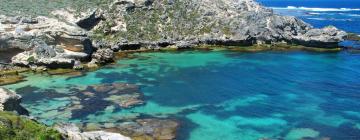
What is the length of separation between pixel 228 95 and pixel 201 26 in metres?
44.5

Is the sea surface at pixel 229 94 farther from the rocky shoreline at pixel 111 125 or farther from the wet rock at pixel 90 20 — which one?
the wet rock at pixel 90 20

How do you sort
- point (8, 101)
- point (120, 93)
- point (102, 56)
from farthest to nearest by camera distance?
point (102, 56) < point (120, 93) < point (8, 101)

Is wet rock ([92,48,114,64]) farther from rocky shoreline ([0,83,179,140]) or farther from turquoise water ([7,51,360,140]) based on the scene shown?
rocky shoreline ([0,83,179,140])

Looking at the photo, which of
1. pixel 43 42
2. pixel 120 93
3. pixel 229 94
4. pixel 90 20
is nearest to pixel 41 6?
pixel 90 20

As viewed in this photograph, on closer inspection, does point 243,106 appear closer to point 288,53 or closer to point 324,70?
point 324,70

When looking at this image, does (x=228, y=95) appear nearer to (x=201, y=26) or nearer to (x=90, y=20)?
(x=201, y=26)

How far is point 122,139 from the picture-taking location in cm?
3762

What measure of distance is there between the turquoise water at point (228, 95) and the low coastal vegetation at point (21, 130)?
18240 millimetres

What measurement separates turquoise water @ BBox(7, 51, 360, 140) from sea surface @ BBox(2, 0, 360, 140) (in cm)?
9

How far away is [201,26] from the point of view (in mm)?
A: 101438

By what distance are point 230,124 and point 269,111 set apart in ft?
22.2

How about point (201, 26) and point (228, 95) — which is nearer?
point (228, 95)

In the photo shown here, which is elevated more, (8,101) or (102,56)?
(8,101)

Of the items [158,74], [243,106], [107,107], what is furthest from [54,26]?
[243,106]
